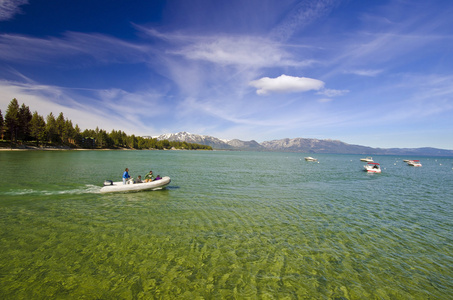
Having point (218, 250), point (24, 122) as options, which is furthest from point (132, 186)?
point (24, 122)

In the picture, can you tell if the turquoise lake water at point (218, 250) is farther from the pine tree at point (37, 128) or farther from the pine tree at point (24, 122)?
the pine tree at point (37, 128)

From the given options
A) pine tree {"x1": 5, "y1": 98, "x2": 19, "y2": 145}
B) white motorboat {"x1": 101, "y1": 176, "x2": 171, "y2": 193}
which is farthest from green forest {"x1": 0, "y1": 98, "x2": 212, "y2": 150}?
white motorboat {"x1": 101, "y1": 176, "x2": 171, "y2": 193}

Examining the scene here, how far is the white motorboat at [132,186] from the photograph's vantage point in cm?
2393

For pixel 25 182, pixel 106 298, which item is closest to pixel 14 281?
pixel 106 298

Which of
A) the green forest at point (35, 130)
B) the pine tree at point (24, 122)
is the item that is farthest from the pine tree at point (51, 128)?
the pine tree at point (24, 122)

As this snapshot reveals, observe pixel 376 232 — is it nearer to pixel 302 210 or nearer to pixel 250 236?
pixel 302 210

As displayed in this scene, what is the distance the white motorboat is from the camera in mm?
23930

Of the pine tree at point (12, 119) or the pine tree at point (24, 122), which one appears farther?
the pine tree at point (24, 122)

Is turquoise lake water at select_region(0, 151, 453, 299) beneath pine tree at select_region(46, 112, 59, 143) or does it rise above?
beneath

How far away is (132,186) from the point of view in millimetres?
24922

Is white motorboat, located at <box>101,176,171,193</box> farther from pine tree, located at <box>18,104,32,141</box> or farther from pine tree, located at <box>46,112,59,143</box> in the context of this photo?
pine tree, located at <box>46,112,59,143</box>

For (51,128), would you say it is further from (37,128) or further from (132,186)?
(132,186)

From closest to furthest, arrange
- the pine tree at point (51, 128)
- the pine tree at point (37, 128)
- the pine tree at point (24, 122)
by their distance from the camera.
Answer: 1. the pine tree at point (24, 122)
2. the pine tree at point (37, 128)
3. the pine tree at point (51, 128)

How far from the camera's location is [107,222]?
14984 mm
